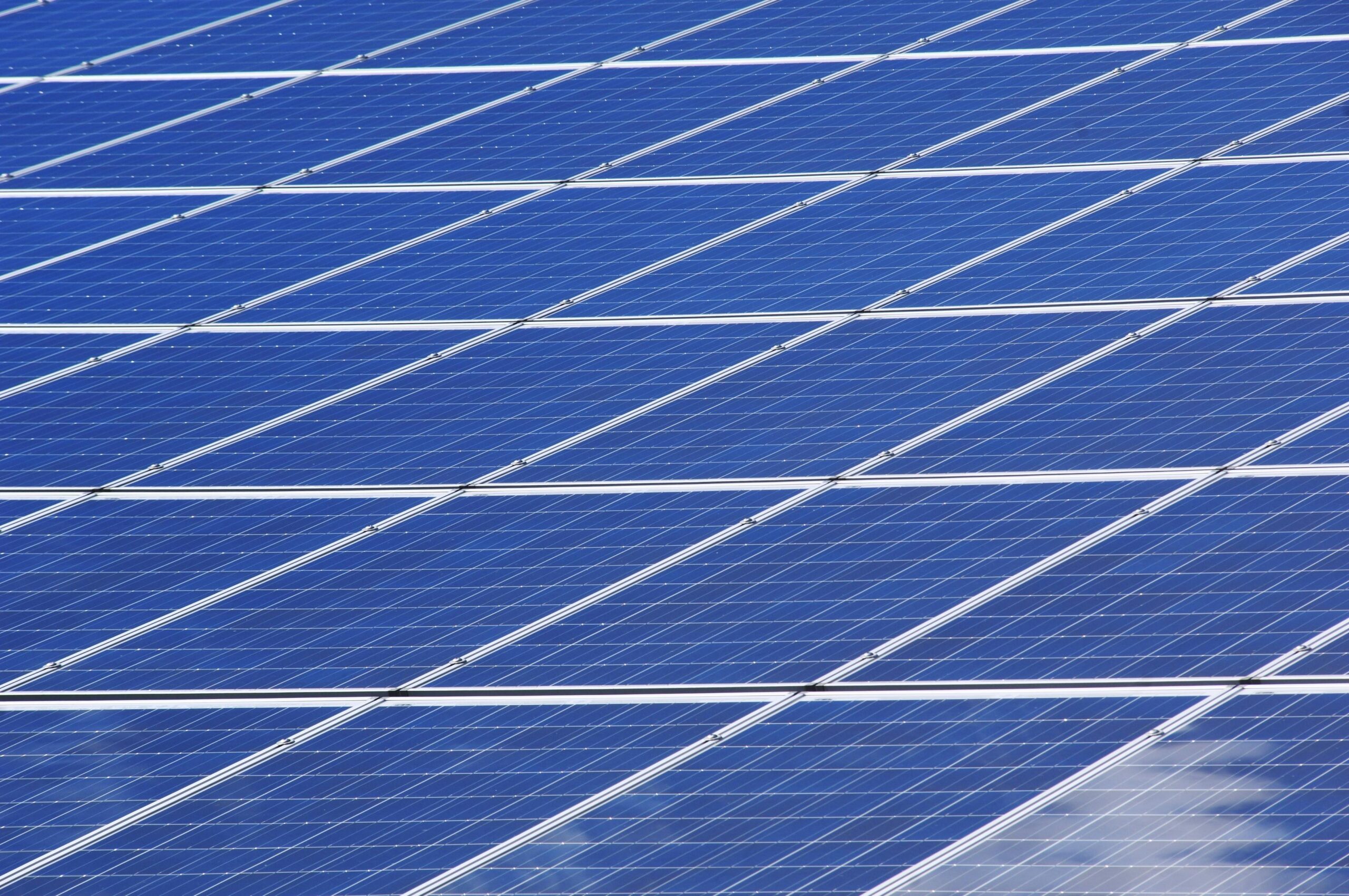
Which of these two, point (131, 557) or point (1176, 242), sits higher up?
point (131, 557)

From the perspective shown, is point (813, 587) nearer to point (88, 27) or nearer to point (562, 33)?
point (562, 33)

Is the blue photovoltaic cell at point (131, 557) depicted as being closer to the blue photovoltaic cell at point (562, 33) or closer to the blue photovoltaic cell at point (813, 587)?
the blue photovoltaic cell at point (813, 587)

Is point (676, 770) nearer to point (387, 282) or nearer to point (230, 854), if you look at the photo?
point (230, 854)

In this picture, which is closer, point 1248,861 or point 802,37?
point 1248,861

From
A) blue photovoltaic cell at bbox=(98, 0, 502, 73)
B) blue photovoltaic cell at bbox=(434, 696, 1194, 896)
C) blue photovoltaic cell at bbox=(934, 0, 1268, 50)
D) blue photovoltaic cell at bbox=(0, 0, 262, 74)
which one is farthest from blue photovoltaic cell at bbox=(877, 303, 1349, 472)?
blue photovoltaic cell at bbox=(0, 0, 262, 74)

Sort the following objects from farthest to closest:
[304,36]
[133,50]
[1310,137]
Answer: [133,50] → [304,36] → [1310,137]

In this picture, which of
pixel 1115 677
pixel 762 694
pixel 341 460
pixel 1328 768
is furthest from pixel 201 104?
pixel 1328 768

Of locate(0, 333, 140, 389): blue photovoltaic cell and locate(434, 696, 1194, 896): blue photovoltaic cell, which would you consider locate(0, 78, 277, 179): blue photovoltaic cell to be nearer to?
locate(0, 333, 140, 389): blue photovoltaic cell

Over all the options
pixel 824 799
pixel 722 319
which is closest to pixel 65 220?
pixel 722 319
